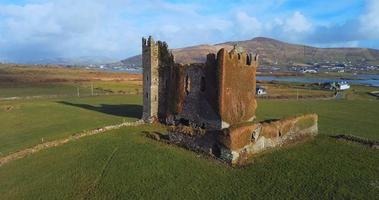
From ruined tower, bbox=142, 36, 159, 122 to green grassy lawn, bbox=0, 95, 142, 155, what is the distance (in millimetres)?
3351

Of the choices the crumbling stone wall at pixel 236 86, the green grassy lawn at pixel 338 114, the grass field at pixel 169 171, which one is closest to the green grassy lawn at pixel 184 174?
the grass field at pixel 169 171

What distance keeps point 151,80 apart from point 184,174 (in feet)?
66.2

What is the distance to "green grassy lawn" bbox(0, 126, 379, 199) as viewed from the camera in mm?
23297

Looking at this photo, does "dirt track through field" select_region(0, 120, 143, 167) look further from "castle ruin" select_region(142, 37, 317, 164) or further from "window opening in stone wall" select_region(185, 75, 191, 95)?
"window opening in stone wall" select_region(185, 75, 191, 95)

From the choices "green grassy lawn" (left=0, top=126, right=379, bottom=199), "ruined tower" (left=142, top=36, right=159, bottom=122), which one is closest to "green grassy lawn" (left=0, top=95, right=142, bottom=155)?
"ruined tower" (left=142, top=36, right=159, bottom=122)

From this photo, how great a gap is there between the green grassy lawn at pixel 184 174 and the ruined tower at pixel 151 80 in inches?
440

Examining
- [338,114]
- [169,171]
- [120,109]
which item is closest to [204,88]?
[169,171]

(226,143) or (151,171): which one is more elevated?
(226,143)

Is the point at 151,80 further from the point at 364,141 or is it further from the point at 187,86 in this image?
the point at 364,141

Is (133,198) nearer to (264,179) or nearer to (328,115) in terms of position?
(264,179)

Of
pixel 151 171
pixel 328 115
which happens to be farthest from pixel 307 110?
pixel 151 171

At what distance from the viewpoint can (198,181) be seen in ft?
82.5

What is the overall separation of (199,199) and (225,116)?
14.6m

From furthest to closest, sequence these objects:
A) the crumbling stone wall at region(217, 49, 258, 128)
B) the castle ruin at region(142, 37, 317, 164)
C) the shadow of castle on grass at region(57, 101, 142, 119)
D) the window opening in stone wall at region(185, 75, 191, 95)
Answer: the shadow of castle on grass at region(57, 101, 142, 119) < the window opening in stone wall at region(185, 75, 191, 95) < the crumbling stone wall at region(217, 49, 258, 128) < the castle ruin at region(142, 37, 317, 164)
